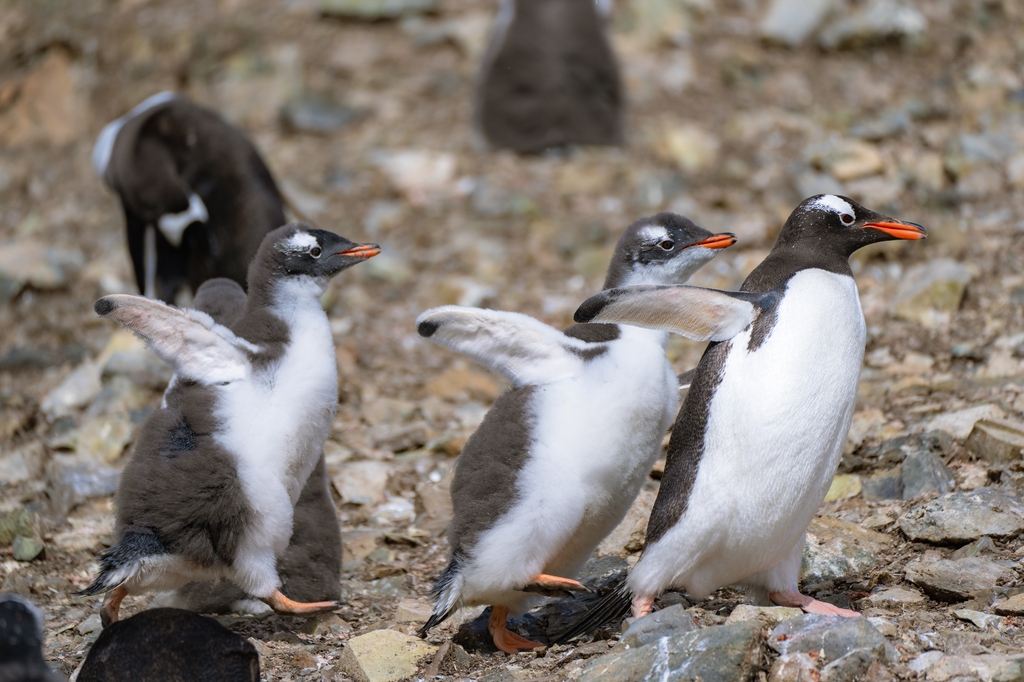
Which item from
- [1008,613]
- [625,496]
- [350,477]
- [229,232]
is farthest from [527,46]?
[1008,613]

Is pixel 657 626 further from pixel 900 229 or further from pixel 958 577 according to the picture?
pixel 900 229

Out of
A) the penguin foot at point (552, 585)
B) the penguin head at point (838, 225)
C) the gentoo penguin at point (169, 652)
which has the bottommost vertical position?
the gentoo penguin at point (169, 652)

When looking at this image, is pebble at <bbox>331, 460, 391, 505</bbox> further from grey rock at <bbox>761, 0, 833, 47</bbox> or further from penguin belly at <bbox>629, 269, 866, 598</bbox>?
grey rock at <bbox>761, 0, 833, 47</bbox>

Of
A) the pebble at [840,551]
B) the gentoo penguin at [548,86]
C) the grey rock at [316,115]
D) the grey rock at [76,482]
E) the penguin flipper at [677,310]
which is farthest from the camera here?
the grey rock at [316,115]

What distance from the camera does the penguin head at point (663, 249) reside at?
3211 millimetres

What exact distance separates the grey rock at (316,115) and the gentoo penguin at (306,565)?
182 inches

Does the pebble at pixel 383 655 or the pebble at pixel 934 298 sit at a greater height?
the pebble at pixel 934 298

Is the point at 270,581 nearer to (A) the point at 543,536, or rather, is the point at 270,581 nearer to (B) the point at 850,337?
(A) the point at 543,536

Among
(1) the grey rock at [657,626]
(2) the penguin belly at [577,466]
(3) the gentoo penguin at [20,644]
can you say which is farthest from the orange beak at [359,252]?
(3) the gentoo penguin at [20,644]

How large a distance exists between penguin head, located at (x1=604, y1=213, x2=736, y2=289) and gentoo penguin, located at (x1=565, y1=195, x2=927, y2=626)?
1.19 feet

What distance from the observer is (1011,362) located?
14.1ft

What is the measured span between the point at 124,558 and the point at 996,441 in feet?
8.56

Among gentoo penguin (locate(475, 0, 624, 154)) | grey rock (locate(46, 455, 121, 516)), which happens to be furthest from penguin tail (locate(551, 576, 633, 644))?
gentoo penguin (locate(475, 0, 624, 154))

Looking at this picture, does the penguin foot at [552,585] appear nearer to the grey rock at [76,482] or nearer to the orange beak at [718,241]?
the orange beak at [718,241]
